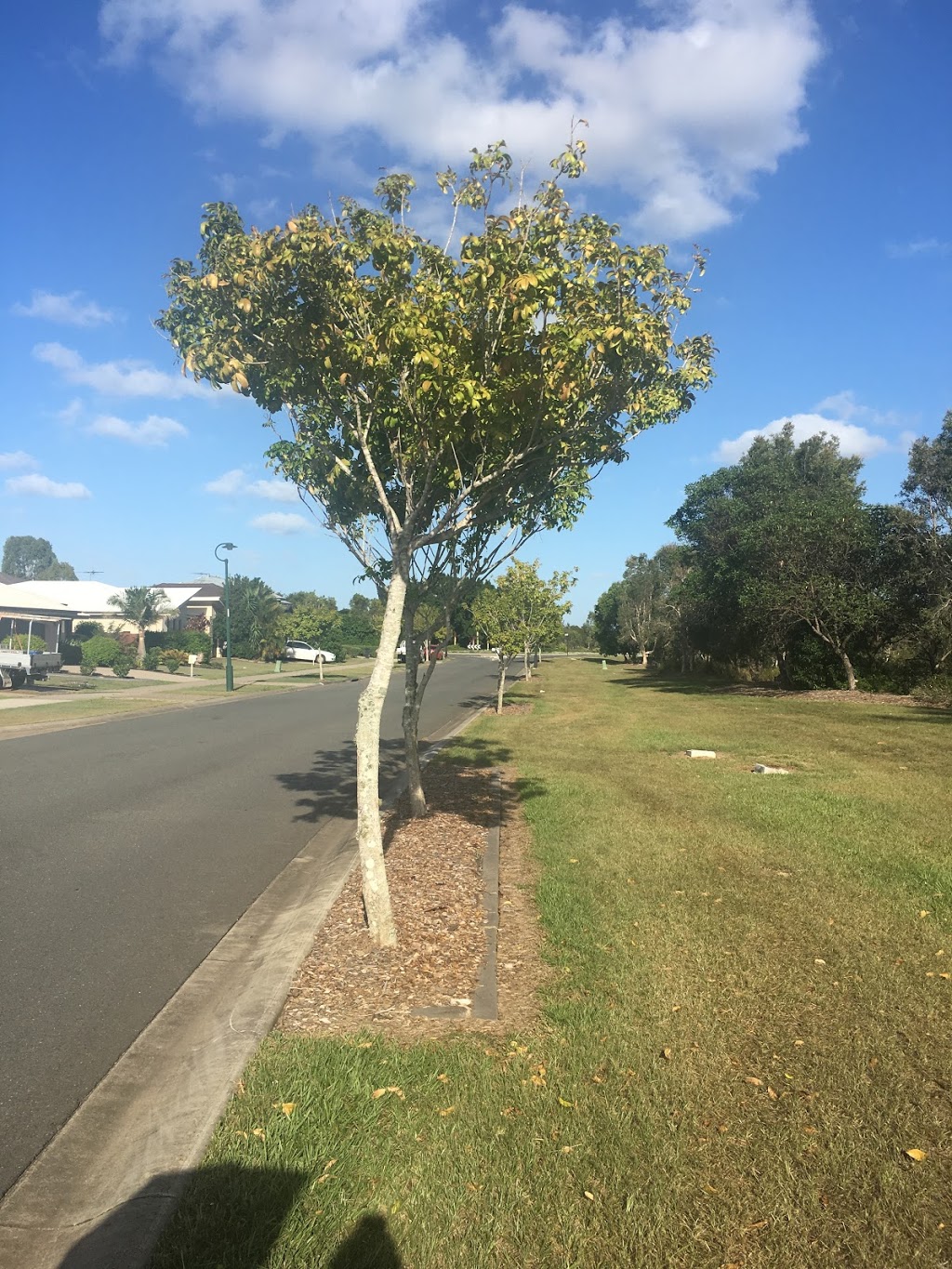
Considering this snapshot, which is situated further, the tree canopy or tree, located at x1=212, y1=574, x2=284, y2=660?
the tree canopy

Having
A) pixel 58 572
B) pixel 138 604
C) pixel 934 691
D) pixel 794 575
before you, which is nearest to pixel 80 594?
pixel 138 604

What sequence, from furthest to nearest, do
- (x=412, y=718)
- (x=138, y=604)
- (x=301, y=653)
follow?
(x=301, y=653), (x=138, y=604), (x=412, y=718)

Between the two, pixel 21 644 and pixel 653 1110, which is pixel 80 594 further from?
pixel 653 1110

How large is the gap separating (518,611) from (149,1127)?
23514 millimetres

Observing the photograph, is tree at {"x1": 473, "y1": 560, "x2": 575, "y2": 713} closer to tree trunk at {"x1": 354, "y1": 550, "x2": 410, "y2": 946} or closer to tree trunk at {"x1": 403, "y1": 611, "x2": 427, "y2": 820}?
tree trunk at {"x1": 403, "y1": 611, "x2": 427, "y2": 820}

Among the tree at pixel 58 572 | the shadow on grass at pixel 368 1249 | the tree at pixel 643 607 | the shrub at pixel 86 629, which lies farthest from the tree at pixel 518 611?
the tree at pixel 58 572

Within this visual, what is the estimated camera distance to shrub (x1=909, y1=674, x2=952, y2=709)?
79.7 feet

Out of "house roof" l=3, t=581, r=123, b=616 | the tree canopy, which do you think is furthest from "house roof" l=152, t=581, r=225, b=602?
the tree canopy

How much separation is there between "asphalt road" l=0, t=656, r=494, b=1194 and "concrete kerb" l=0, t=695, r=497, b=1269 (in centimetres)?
13

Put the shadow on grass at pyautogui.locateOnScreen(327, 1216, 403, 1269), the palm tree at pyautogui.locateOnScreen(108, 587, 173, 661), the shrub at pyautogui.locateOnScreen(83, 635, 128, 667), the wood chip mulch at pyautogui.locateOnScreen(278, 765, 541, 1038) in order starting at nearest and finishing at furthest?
1. the shadow on grass at pyautogui.locateOnScreen(327, 1216, 403, 1269)
2. the wood chip mulch at pyautogui.locateOnScreen(278, 765, 541, 1038)
3. the shrub at pyautogui.locateOnScreen(83, 635, 128, 667)
4. the palm tree at pyautogui.locateOnScreen(108, 587, 173, 661)

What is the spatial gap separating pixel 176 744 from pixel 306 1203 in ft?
46.1

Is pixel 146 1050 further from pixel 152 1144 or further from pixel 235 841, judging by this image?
pixel 235 841

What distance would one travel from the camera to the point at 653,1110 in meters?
3.55

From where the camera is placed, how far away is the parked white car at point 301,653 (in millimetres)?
60938
